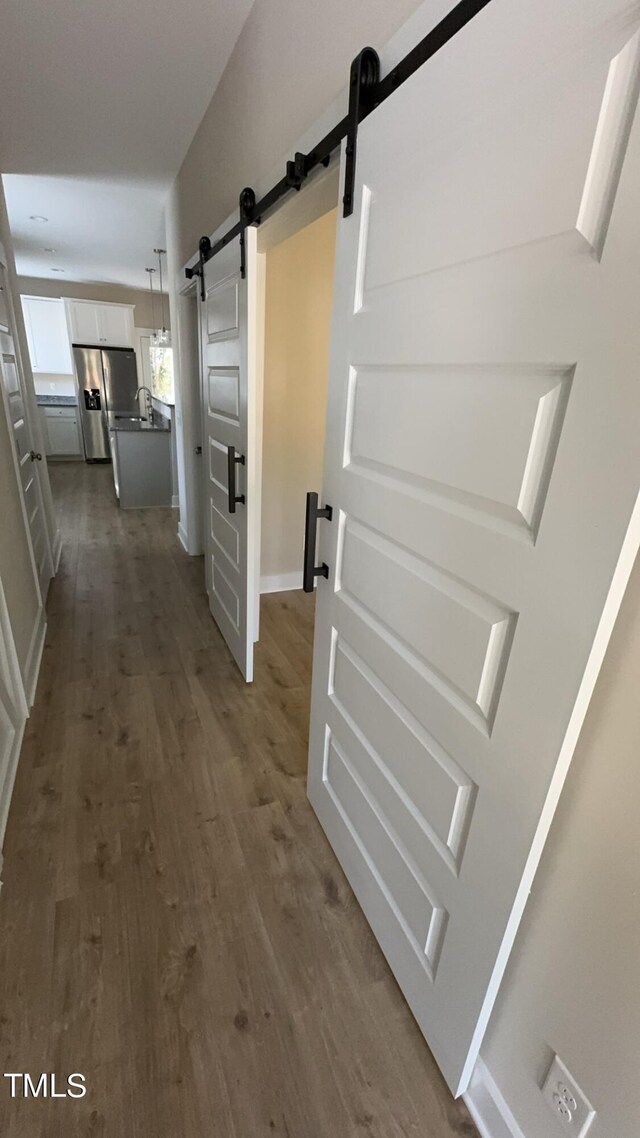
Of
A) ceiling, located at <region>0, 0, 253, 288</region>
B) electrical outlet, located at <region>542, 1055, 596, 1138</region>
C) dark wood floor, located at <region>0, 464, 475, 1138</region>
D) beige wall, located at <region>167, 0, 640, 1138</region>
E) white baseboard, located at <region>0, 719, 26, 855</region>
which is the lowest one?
dark wood floor, located at <region>0, 464, 475, 1138</region>

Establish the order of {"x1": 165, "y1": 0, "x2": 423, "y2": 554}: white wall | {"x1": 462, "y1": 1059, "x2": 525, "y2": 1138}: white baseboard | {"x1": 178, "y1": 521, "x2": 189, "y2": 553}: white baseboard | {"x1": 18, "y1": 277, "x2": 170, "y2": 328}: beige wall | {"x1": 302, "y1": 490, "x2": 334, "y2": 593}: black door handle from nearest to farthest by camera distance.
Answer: {"x1": 462, "y1": 1059, "x2": 525, "y2": 1138}: white baseboard, {"x1": 165, "y1": 0, "x2": 423, "y2": 554}: white wall, {"x1": 302, "y1": 490, "x2": 334, "y2": 593}: black door handle, {"x1": 178, "y1": 521, "x2": 189, "y2": 553}: white baseboard, {"x1": 18, "y1": 277, "x2": 170, "y2": 328}: beige wall

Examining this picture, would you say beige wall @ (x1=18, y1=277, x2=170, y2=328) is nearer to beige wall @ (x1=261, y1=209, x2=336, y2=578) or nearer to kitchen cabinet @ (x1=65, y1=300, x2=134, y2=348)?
kitchen cabinet @ (x1=65, y1=300, x2=134, y2=348)

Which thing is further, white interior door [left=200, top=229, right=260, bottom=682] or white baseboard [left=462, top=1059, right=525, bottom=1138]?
white interior door [left=200, top=229, right=260, bottom=682]

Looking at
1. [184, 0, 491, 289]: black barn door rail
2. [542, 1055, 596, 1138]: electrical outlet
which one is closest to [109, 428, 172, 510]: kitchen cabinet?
[184, 0, 491, 289]: black barn door rail

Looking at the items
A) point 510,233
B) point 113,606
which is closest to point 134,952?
point 510,233

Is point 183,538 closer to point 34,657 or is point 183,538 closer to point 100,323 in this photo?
point 34,657

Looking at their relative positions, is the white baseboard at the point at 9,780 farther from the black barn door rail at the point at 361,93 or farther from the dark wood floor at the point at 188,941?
the black barn door rail at the point at 361,93

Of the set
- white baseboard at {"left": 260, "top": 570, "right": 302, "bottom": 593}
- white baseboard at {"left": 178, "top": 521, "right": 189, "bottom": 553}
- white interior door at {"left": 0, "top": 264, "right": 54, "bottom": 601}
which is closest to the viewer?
white interior door at {"left": 0, "top": 264, "right": 54, "bottom": 601}

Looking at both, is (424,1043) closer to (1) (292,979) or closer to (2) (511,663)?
(1) (292,979)

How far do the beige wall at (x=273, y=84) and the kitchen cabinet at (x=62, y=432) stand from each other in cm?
601

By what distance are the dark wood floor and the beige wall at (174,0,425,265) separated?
2.16 meters

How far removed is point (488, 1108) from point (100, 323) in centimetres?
887

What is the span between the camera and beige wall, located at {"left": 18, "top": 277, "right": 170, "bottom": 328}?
7145 millimetres

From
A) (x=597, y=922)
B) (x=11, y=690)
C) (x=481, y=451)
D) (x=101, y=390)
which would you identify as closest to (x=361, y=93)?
(x=481, y=451)
